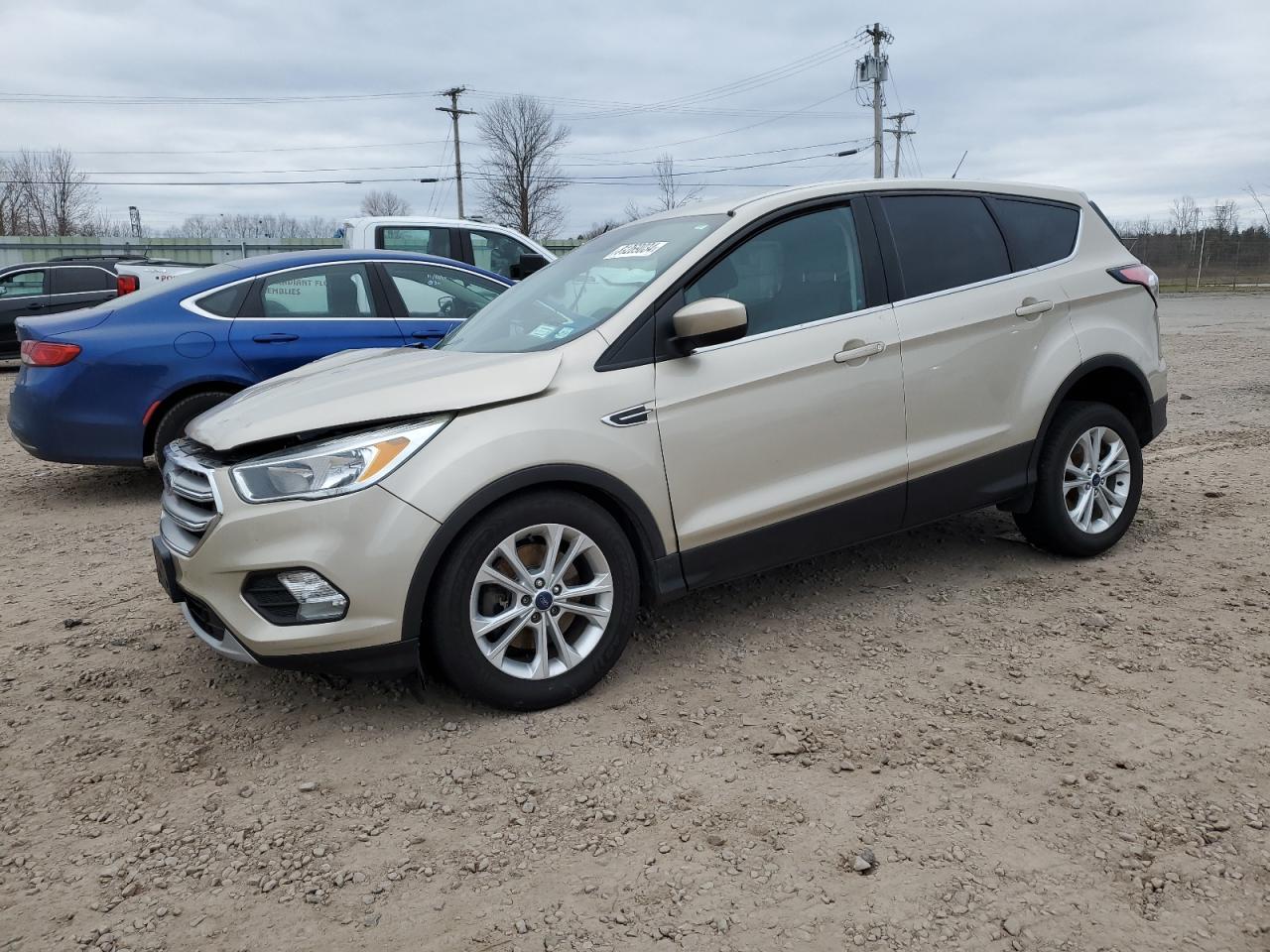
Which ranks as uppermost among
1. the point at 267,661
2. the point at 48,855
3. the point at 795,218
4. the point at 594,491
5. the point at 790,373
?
the point at 795,218

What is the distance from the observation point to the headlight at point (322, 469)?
123 inches

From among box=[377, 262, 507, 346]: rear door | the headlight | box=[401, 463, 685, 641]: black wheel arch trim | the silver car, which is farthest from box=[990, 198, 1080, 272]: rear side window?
box=[377, 262, 507, 346]: rear door

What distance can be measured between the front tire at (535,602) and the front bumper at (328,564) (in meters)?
0.16

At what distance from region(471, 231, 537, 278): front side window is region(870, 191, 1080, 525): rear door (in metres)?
7.58

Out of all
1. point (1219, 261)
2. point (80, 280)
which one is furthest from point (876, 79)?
point (80, 280)

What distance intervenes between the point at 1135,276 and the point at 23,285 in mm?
16960

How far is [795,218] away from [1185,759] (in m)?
2.39

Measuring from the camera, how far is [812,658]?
3852 millimetres

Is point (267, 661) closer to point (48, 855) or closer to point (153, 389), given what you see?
point (48, 855)

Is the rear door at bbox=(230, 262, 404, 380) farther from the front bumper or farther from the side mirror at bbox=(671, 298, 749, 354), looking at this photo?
the side mirror at bbox=(671, 298, 749, 354)

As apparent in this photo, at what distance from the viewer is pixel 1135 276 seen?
190 inches

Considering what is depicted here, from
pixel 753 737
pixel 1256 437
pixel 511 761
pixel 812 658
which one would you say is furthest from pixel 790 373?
pixel 1256 437

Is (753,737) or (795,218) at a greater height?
(795,218)

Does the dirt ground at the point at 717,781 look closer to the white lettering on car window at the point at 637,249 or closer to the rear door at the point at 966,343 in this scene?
the rear door at the point at 966,343
